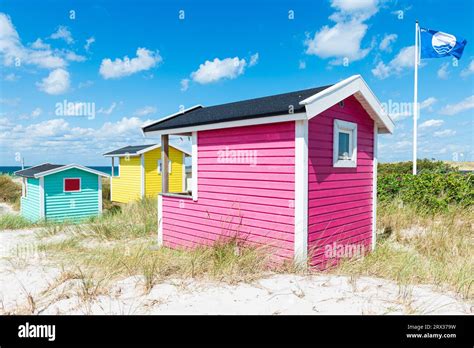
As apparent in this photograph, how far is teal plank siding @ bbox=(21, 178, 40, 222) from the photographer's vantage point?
522 inches

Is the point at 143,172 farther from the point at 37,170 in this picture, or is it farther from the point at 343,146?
the point at 343,146

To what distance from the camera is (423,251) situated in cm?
725

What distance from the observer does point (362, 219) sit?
734cm

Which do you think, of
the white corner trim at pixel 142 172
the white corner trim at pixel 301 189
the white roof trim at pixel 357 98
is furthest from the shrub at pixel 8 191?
the white roof trim at pixel 357 98

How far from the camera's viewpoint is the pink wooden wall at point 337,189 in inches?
233

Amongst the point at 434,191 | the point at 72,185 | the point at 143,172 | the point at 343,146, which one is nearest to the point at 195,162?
the point at 343,146

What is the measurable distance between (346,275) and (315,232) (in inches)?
41.8

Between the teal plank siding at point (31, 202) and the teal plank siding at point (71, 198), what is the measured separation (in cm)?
61

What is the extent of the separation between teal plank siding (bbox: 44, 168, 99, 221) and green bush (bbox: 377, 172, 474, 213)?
12.0m

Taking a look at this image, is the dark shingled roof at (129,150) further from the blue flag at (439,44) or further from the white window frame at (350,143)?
the blue flag at (439,44)

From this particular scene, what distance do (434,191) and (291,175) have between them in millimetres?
7166

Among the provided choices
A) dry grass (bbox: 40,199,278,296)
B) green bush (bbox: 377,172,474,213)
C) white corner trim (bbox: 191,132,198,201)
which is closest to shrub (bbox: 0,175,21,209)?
dry grass (bbox: 40,199,278,296)
